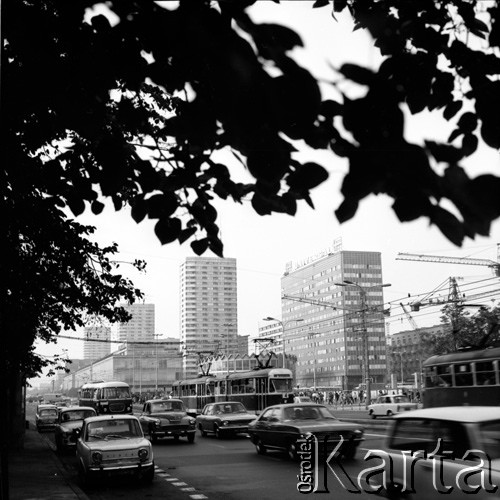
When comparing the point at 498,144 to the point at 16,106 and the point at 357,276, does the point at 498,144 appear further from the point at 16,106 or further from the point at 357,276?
the point at 357,276

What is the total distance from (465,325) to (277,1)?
4631 centimetres

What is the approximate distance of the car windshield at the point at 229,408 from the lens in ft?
89.2

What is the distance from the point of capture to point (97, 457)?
14227mm

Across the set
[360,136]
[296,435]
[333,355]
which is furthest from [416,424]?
[333,355]

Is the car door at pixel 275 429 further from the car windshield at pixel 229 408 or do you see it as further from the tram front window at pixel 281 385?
the tram front window at pixel 281 385

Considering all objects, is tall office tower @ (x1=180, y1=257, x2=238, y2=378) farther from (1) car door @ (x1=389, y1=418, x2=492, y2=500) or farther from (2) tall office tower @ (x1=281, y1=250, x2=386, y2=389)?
(1) car door @ (x1=389, y1=418, x2=492, y2=500)

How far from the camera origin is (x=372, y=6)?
13.5 ft

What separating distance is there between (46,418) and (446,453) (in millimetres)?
34644

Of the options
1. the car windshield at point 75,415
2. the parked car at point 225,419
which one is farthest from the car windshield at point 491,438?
the car windshield at point 75,415

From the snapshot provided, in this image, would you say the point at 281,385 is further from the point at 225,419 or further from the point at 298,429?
the point at 298,429

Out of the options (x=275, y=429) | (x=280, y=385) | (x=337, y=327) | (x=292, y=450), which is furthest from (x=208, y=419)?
(x=337, y=327)

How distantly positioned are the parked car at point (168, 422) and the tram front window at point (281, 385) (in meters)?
9.37

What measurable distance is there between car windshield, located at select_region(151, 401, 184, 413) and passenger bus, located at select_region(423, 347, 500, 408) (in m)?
10.5

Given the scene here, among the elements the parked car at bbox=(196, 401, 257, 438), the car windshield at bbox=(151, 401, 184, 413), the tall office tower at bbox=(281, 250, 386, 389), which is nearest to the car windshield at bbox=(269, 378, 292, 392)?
the parked car at bbox=(196, 401, 257, 438)
